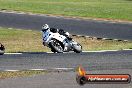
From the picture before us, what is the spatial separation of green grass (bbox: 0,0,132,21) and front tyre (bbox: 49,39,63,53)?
15.0 meters

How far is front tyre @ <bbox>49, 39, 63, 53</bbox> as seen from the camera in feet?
68.4


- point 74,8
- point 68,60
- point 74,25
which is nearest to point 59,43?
point 68,60

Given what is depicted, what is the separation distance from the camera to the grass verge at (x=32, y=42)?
23609 millimetres

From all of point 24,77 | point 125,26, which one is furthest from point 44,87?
point 125,26

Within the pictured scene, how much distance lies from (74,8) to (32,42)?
14.4 meters

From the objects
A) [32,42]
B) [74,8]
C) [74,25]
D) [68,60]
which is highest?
[68,60]

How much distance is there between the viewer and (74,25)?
32.4 metres

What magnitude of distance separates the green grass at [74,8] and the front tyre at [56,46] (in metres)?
15.0

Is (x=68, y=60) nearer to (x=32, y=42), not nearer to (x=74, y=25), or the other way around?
(x=32, y=42)

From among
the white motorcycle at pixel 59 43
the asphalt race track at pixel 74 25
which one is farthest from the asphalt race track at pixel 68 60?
the asphalt race track at pixel 74 25

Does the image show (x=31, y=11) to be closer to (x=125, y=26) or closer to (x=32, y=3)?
(x=32, y=3)

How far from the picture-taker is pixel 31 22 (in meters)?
33.2

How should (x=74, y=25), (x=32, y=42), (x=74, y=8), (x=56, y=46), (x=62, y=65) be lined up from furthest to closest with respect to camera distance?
(x=74, y=8), (x=74, y=25), (x=32, y=42), (x=56, y=46), (x=62, y=65)

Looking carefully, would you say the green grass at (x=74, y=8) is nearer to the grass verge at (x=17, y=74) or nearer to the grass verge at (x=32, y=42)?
the grass verge at (x=32, y=42)
